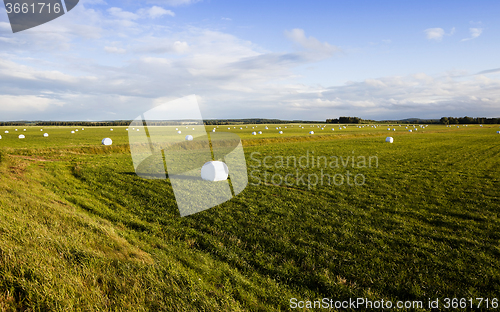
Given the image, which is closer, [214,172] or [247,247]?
[247,247]

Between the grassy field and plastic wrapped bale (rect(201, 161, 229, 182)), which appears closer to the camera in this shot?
the grassy field

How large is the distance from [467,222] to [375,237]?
480 centimetres

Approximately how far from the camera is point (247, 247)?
28.4 feet

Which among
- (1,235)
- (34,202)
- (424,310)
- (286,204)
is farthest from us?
(286,204)

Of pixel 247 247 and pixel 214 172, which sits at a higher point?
pixel 214 172

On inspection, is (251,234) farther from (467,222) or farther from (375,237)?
(467,222)

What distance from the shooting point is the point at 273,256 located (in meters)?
8.02

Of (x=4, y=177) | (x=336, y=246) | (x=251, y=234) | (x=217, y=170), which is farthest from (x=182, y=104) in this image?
(x=4, y=177)

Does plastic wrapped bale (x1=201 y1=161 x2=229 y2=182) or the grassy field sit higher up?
plastic wrapped bale (x1=201 y1=161 x2=229 y2=182)

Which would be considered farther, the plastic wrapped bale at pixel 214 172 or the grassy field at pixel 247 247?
the plastic wrapped bale at pixel 214 172

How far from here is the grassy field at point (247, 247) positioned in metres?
5.15

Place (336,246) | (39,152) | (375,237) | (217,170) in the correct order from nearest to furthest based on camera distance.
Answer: (336,246) → (375,237) → (217,170) → (39,152)

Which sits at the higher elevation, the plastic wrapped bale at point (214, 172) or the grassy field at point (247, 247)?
the plastic wrapped bale at point (214, 172)

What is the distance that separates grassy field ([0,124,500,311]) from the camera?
16.9 feet
